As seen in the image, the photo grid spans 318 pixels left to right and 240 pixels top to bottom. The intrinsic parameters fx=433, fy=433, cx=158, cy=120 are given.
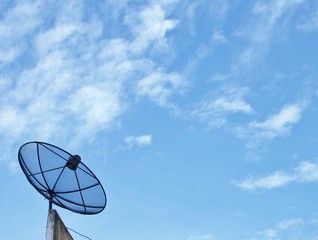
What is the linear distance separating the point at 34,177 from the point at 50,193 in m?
0.47

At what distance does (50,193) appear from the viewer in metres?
8.98

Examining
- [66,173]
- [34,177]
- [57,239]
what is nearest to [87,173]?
[66,173]

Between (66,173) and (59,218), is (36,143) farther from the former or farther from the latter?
(59,218)

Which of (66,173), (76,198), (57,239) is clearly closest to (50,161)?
(66,173)

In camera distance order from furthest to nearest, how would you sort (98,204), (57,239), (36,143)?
1. (98,204)
2. (36,143)
3. (57,239)

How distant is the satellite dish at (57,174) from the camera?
349 inches

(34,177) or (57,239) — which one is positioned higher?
(34,177)

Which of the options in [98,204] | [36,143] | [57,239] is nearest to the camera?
[57,239]

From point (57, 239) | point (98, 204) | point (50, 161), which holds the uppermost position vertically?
point (50, 161)

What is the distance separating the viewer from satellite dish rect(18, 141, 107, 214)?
886cm

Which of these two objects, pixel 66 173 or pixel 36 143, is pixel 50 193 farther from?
pixel 36 143

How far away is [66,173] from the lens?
910 centimetres

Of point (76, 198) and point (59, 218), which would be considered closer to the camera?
point (59, 218)

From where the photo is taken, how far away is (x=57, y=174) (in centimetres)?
905
